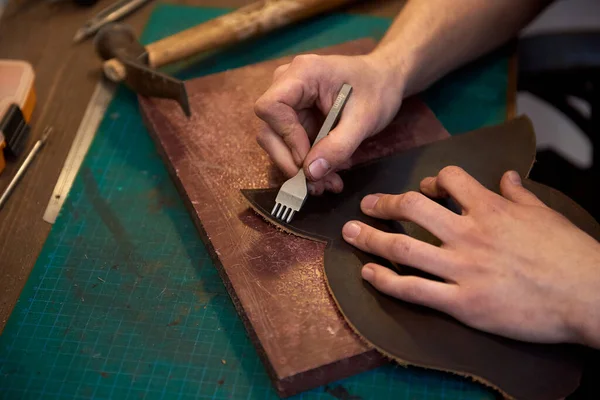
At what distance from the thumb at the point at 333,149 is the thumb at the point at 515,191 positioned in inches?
11.1

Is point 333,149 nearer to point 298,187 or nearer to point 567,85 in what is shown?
point 298,187

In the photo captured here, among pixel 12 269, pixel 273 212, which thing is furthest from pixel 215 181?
pixel 12 269

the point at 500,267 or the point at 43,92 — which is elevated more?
the point at 43,92

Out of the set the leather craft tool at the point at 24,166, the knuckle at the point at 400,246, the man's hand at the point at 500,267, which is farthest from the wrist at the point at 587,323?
the leather craft tool at the point at 24,166

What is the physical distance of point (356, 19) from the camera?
1.66m

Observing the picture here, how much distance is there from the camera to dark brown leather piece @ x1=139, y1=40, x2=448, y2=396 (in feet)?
3.17

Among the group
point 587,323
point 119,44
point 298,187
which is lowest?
point 587,323

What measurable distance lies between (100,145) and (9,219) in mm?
264

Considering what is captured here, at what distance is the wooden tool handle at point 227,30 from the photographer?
1460 millimetres

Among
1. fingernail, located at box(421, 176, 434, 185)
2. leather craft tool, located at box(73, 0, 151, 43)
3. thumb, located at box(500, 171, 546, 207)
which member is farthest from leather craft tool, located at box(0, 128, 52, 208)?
thumb, located at box(500, 171, 546, 207)

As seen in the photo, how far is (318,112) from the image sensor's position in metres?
1.19

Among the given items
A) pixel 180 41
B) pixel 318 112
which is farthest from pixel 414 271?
Result: pixel 180 41

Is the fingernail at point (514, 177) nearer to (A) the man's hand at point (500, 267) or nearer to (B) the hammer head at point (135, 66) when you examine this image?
(A) the man's hand at point (500, 267)

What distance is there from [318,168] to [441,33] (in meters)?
0.51
